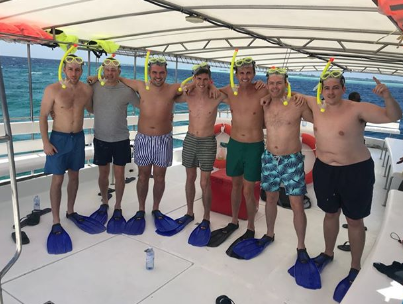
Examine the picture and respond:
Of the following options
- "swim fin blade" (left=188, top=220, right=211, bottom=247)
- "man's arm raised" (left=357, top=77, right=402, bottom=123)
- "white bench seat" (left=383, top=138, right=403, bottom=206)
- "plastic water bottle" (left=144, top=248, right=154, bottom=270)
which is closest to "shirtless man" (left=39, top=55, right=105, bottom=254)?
"plastic water bottle" (left=144, top=248, right=154, bottom=270)

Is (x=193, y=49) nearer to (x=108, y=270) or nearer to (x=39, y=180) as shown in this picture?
(x=39, y=180)

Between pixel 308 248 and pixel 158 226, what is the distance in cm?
154

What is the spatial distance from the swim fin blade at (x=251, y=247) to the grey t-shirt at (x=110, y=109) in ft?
5.38

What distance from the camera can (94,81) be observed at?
3.39 metres

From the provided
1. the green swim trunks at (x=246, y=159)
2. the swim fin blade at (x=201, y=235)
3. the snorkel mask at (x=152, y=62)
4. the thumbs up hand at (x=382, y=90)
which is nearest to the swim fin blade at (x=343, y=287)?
the green swim trunks at (x=246, y=159)

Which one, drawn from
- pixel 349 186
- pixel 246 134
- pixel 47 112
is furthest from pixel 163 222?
pixel 349 186

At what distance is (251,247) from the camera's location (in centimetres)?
309

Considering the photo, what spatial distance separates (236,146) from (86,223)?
1755mm

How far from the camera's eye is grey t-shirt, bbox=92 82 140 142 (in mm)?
3346

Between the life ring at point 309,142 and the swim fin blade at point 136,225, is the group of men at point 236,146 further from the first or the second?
the life ring at point 309,142

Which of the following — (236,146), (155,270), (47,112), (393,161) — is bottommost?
(155,270)

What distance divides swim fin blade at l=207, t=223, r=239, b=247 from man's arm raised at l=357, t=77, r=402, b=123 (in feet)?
5.65

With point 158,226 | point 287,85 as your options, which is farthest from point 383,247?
point 158,226

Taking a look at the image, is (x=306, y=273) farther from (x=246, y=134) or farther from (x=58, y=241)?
(x=58, y=241)
